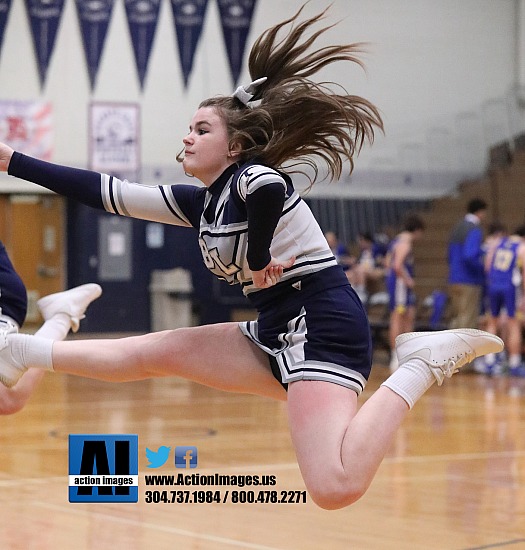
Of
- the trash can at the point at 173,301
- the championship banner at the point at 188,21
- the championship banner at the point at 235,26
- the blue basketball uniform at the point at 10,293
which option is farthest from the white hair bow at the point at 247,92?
the trash can at the point at 173,301

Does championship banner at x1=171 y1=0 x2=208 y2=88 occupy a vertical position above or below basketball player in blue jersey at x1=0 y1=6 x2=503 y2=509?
above

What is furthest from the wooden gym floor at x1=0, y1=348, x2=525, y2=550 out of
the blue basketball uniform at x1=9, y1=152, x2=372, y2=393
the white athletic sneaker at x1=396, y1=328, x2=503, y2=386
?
the blue basketball uniform at x1=9, y1=152, x2=372, y2=393

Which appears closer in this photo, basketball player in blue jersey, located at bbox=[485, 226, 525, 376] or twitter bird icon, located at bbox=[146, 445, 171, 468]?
twitter bird icon, located at bbox=[146, 445, 171, 468]

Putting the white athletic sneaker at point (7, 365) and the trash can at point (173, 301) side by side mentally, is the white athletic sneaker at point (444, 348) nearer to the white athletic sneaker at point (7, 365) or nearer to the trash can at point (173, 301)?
the white athletic sneaker at point (7, 365)

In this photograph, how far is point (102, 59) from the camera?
15.9 metres

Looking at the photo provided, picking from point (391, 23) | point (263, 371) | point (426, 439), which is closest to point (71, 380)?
point (426, 439)

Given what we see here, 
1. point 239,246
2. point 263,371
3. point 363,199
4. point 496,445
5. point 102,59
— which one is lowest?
point 496,445

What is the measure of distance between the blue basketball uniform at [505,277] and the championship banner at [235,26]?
5887 mm

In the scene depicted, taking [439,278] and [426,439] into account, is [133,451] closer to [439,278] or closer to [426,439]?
[426,439]

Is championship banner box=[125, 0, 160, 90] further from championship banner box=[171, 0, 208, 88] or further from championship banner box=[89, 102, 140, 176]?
championship banner box=[89, 102, 140, 176]

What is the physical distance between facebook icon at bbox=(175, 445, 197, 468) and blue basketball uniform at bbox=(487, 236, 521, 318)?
5843 millimetres

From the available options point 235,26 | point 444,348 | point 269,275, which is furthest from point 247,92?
point 235,26

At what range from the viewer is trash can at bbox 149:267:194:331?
53.9 feet

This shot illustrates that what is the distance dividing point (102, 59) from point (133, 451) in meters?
11.9
